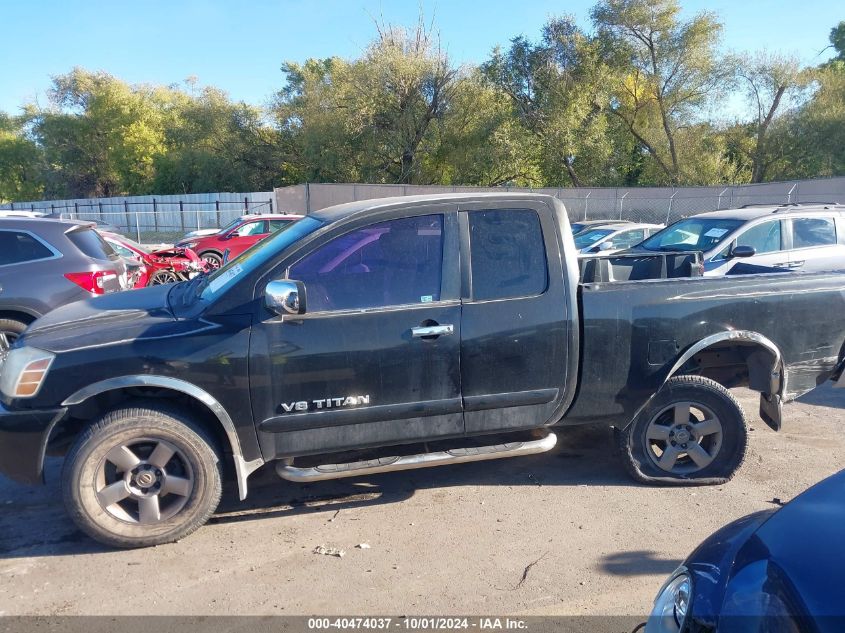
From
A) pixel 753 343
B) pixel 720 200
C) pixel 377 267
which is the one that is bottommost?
pixel 753 343

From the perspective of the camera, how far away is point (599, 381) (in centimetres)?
426

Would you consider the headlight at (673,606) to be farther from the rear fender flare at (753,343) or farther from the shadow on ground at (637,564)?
the rear fender flare at (753,343)

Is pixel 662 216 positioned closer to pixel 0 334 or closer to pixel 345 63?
pixel 345 63

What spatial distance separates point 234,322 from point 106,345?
2.22ft

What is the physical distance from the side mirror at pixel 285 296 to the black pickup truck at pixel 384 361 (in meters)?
0.01

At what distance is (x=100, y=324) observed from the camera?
3.84m

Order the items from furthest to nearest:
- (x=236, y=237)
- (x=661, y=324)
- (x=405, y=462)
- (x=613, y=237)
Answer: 1. (x=236, y=237)
2. (x=613, y=237)
3. (x=661, y=324)
4. (x=405, y=462)

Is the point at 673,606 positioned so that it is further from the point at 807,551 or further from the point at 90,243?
the point at 90,243

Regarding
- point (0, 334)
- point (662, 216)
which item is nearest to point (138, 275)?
point (0, 334)

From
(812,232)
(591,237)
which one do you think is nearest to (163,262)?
(591,237)

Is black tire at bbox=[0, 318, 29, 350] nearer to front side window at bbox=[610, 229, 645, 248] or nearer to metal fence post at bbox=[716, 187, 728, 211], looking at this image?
front side window at bbox=[610, 229, 645, 248]

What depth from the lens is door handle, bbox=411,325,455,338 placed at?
3.91 meters

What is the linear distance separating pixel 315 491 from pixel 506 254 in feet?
6.61

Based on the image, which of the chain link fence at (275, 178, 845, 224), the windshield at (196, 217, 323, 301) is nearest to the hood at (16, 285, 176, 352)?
the windshield at (196, 217, 323, 301)
